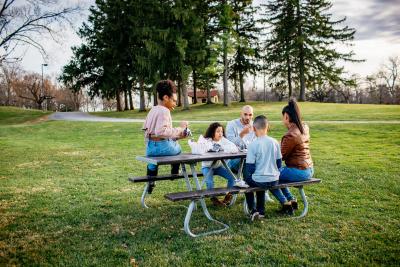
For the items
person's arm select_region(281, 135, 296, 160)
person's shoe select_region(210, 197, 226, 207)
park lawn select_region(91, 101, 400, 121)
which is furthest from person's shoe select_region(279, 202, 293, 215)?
park lawn select_region(91, 101, 400, 121)

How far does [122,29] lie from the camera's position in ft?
132

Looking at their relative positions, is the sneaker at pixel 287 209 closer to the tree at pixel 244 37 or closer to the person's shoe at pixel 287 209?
the person's shoe at pixel 287 209

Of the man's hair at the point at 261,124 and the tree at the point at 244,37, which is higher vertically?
the tree at the point at 244,37

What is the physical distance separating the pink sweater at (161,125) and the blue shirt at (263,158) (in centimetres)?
118

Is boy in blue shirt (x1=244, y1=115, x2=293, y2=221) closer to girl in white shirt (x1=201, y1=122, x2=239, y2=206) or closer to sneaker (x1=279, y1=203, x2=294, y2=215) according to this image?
sneaker (x1=279, y1=203, x2=294, y2=215)

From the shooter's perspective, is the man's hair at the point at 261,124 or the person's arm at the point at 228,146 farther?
the person's arm at the point at 228,146

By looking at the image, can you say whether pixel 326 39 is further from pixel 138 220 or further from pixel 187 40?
pixel 138 220

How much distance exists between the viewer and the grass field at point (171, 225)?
13.4 ft

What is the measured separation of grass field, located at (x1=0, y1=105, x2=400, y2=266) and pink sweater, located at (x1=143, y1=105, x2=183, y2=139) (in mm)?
1344

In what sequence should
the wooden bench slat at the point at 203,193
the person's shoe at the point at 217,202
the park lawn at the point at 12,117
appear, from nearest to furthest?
the wooden bench slat at the point at 203,193
the person's shoe at the point at 217,202
the park lawn at the point at 12,117

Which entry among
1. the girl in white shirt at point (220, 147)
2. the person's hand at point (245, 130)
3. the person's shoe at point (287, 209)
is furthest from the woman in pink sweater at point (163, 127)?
the person's shoe at point (287, 209)

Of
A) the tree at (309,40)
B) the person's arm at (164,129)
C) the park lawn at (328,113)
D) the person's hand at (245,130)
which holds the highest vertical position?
the tree at (309,40)

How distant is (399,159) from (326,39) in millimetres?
36153

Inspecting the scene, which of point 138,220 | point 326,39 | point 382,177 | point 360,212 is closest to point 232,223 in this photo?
point 138,220
